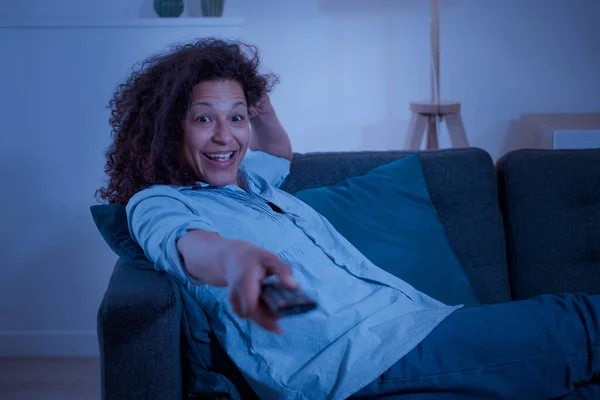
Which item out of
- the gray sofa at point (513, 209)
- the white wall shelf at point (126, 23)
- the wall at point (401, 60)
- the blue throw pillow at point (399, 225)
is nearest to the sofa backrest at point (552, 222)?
the gray sofa at point (513, 209)

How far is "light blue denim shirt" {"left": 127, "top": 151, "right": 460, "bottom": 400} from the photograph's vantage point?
1281mm

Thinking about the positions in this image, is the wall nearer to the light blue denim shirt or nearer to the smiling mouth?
the smiling mouth

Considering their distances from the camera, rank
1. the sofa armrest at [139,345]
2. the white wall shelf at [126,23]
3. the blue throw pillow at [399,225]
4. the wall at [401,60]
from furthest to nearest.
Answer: the wall at [401,60] → the white wall shelf at [126,23] → the blue throw pillow at [399,225] → the sofa armrest at [139,345]

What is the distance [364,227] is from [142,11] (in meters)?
1.96

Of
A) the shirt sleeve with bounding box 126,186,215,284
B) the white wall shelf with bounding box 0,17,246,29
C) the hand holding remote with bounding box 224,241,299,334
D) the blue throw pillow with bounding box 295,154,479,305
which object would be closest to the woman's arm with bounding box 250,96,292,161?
the blue throw pillow with bounding box 295,154,479,305

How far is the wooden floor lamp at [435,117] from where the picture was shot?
2.95m

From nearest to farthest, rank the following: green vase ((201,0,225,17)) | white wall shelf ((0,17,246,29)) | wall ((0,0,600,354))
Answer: white wall shelf ((0,17,246,29)), green vase ((201,0,225,17)), wall ((0,0,600,354))

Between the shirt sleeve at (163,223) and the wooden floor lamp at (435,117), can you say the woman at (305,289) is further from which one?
the wooden floor lamp at (435,117)

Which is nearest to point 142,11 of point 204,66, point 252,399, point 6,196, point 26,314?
point 6,196

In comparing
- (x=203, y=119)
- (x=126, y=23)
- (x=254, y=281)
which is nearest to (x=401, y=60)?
(x=126, y=23)

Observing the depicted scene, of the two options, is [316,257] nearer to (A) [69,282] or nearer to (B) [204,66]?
(B) [204,66]

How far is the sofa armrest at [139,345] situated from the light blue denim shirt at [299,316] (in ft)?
0.24

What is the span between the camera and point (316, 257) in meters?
1.48

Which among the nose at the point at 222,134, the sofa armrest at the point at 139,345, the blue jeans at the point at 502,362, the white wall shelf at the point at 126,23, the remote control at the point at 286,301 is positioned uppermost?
the white wall shelf at the point at 126,23
